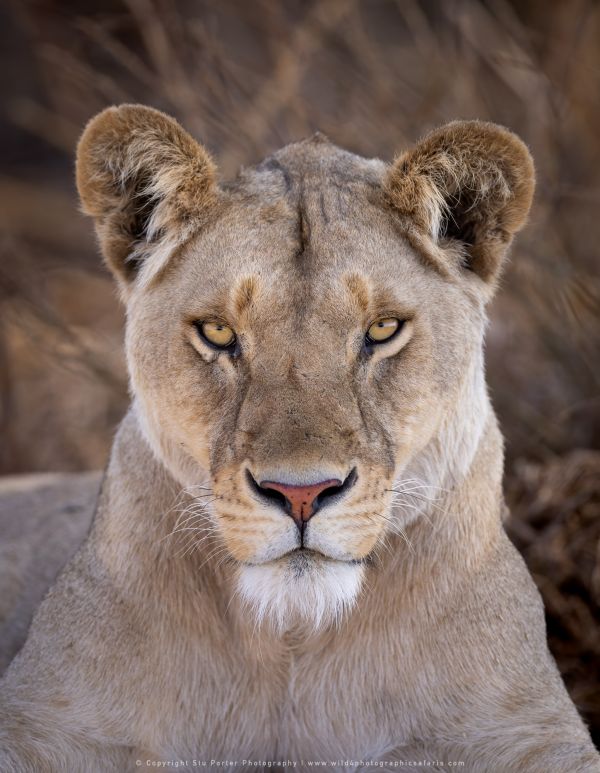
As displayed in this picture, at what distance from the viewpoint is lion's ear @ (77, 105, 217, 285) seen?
2.89 meters

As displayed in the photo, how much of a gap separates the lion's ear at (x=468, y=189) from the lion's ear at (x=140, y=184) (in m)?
0.49

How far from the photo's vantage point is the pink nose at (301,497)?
2.40 metres

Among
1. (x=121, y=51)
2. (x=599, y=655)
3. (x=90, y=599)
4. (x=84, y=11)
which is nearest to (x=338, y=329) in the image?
(x=90, y=599)

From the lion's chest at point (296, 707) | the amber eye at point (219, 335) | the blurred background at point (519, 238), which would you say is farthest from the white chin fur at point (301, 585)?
the blurred background at point (519, 238)

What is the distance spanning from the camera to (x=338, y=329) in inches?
106

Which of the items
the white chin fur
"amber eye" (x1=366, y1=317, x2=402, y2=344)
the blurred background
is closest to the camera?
the white chin fur

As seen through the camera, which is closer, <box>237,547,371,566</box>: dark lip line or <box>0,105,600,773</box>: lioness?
<box>237,547,371,566</box>: dark lip line

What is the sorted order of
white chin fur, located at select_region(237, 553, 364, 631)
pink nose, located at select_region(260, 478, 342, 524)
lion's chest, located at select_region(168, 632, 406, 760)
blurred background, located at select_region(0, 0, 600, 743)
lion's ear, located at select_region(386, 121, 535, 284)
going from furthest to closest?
blurred background, located at select_region(0, 0, 600, 743) → lion's chest, located at select_region(168, 632, 406, 760) → lion's ear, located at select_region(386, 121, 535, 284) → white chin fur, located at select_region(237, 553, 364, 631) → pink nose, located at select_region(260, 478, 342, 524)

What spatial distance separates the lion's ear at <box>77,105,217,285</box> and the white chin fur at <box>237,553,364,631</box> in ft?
2.82

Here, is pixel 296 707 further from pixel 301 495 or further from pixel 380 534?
pixel 301 495

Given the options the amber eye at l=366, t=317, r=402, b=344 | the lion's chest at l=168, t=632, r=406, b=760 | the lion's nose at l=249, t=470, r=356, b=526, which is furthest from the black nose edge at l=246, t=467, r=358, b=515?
the lion's chest at l=168, t=632, r=406, b=760

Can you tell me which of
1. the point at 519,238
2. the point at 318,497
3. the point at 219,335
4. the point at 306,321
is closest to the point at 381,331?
the point at 306,321

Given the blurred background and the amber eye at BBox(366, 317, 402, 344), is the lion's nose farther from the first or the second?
the blurred background

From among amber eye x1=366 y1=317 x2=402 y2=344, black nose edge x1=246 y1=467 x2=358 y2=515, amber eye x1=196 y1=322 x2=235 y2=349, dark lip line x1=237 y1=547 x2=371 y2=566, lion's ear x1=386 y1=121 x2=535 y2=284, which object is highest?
lion's ear x1=386 y1=121 x2=535 y2=284
